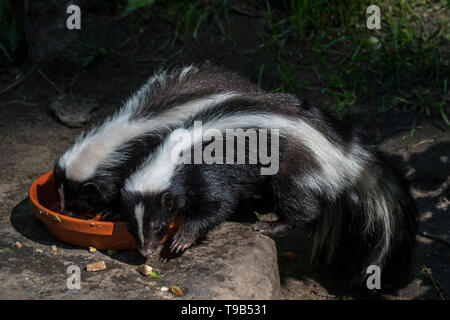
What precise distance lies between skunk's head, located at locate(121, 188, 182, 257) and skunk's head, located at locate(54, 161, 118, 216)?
1.91 ft

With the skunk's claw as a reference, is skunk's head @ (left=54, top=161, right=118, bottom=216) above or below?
above

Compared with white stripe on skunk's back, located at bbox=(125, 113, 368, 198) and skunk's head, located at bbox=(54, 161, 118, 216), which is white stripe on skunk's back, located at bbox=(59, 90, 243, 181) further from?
white stripe on skunk's back, located at bbox=(125, 113, 368, 198)

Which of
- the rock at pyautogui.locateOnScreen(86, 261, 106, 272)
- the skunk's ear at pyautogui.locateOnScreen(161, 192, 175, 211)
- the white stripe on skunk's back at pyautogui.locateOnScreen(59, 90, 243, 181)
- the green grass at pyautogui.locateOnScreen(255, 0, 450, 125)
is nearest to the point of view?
the rock at pyautogui.locateOnScreen(86, 261, 106, 272)

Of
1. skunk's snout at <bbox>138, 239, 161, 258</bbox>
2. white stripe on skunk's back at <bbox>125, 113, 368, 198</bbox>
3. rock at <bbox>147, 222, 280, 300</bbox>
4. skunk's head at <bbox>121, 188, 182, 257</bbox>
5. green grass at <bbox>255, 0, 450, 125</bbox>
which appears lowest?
rock at <bbox>147, 222, 280, 300</bbox>

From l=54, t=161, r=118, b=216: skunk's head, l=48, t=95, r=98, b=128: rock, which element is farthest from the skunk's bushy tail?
l=48, t=95, r=98, b=128: rock

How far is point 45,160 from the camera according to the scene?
6879 millimetres

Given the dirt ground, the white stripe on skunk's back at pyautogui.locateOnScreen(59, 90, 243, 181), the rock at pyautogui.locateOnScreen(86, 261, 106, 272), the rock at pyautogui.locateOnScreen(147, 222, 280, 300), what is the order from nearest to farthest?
the rock at pyautogui.locateOnScreen(147, 222, 280, 300), the rock at pyautogui.locateOnScreen(86, 261, 106, 272), the white stripe on skunk's back at pyautogui.locateOnScreen(59, 90, 243, 181), the dirt ground

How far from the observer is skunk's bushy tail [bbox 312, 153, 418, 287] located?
5320mm

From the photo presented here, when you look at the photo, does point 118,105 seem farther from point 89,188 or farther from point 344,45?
point 344,45

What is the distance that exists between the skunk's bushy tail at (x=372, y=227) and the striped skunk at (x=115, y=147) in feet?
4.40

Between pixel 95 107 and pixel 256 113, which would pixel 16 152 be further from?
pixel 256 113

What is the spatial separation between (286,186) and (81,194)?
172 centimetres

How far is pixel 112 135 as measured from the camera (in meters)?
5.36

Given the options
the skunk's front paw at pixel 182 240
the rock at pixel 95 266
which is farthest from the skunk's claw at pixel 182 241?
the rock at pixel 95 266
